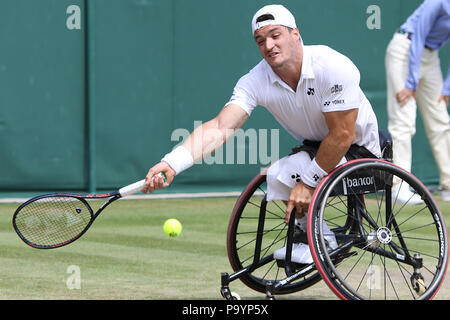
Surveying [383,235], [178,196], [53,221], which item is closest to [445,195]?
[178,196]

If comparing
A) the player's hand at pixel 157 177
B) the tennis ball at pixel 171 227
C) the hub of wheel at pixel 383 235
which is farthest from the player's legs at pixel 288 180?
the tennis ball at pixel 171 227

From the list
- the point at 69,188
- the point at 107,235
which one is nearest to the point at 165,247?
the point at 107,235

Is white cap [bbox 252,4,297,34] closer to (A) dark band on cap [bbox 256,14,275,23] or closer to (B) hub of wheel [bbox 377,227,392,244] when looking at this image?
(A) dark band on cap [bbox 256,14,275,23]

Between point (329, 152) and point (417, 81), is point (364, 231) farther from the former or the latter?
point (417, 81)

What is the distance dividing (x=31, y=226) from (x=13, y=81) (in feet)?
16.7

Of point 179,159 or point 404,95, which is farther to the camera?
point 404,95

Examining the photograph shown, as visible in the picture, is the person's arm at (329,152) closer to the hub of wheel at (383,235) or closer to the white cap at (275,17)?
the hub of wheel at (383,235)

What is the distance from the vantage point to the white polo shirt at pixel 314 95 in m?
4.84

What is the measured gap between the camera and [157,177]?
480 cm

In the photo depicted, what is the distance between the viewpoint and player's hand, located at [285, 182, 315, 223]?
4.86 meters

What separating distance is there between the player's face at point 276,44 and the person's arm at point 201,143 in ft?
1.13

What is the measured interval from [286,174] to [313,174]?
226 mm

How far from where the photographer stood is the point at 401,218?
28.7 ft

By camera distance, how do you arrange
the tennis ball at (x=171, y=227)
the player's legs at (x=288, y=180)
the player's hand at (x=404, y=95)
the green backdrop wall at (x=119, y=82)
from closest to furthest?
the player's legs at (x=288, y=180) → the tennis ball at (x=171, y=227) → the player's hand at (x=404, y=95) → the green backdrop wall at (x=119, y=82)
